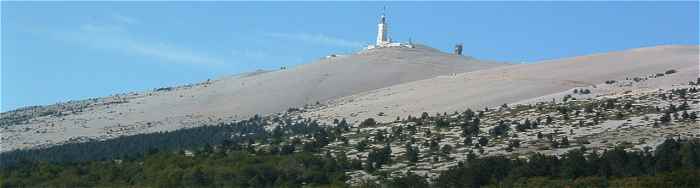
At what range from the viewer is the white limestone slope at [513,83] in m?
75.1

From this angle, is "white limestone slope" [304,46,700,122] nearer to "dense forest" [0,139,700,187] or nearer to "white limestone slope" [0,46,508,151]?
"white limestone slope" [0,46,508,151]

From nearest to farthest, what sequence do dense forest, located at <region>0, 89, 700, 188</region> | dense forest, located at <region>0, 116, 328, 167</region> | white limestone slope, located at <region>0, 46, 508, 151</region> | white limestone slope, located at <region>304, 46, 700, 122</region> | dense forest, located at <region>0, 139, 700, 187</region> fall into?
dense forest, located at <region>0, 139, 700, 187</region>
dense forest, located at <region>0, 89, 700, 188</region>
dense forest, located at <region>0, 116, 328, 167</region>
white limestone slope, located at <region>304, 46, 700, 122</region>
white limestone slope, located at <region>0, 46, 508, 151</region>

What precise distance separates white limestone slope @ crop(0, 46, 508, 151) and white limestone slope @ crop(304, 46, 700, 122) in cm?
886

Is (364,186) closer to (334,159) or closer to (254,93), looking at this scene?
(334,159)

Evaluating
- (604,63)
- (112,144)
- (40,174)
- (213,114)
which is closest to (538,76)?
(604,63)

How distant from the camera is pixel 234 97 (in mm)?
105000

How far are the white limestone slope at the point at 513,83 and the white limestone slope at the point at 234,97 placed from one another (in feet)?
29.1

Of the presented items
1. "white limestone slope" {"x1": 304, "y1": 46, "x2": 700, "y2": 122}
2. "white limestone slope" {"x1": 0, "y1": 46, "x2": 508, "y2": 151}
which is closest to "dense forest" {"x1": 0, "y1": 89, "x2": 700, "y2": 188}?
"white limestone slope" {"x1": 304, "y1": 46, "x2": 700, "y2": 122}

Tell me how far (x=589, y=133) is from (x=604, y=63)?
43.0 metres

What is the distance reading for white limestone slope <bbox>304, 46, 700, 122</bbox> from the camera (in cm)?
7512

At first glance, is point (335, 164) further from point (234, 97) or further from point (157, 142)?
point (234, 97)

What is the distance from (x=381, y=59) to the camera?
124 m

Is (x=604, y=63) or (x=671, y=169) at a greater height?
(x=604, y=63)

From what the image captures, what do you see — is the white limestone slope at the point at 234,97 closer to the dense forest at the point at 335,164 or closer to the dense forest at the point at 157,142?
the dense forest at the point at 157,142
